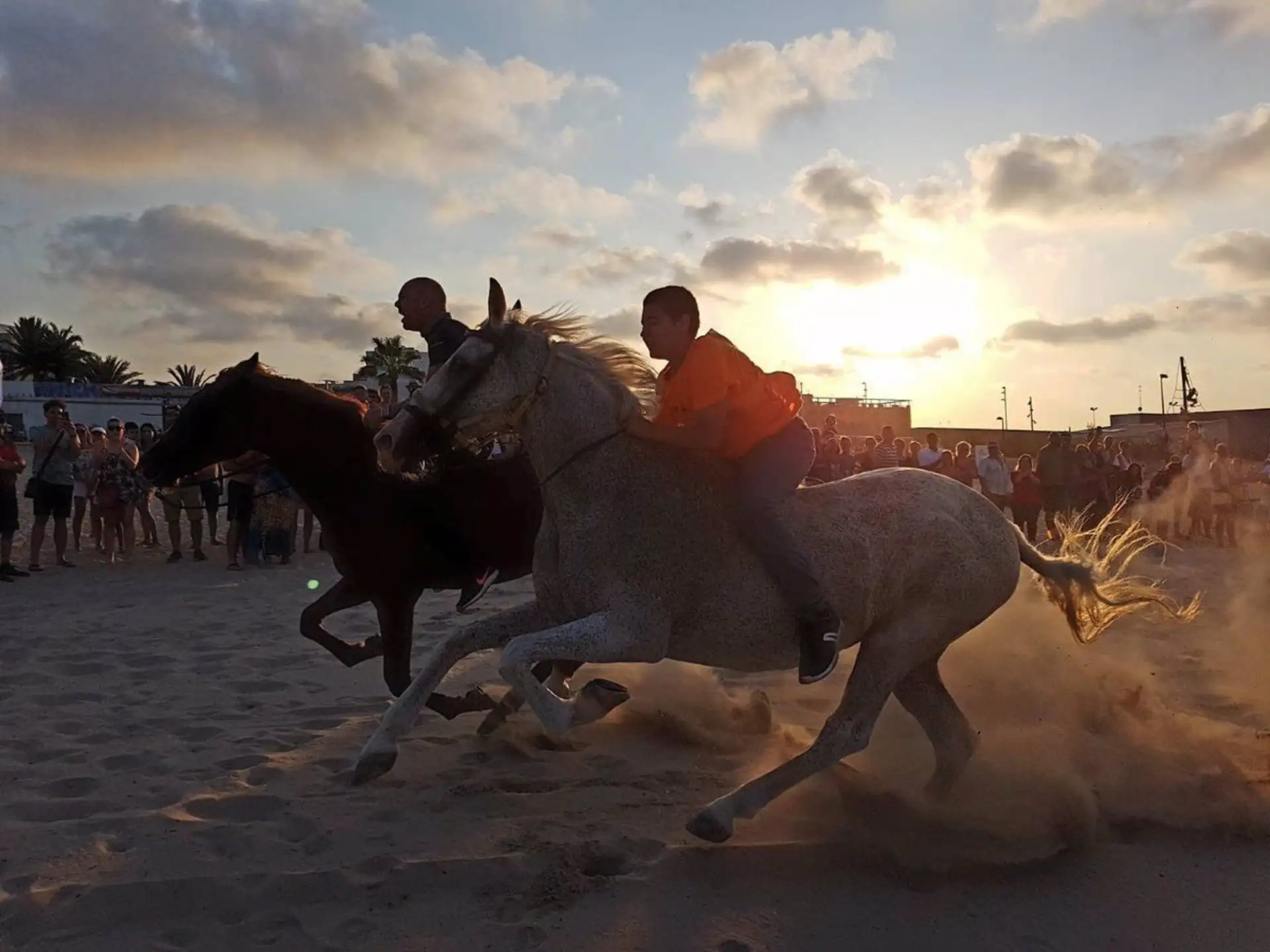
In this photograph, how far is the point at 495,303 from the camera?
12.8 ft

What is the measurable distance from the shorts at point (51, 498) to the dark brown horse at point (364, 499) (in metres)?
7.94

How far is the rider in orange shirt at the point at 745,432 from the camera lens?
3803 millimetres

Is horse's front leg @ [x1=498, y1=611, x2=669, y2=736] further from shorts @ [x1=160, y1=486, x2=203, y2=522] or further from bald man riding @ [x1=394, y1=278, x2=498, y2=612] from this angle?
shorts @ [x1=160, y1=486, x2=203, y2=522]

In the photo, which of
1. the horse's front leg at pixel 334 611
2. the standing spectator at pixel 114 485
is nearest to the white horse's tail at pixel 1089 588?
the horse's front leg at pixel 334 611

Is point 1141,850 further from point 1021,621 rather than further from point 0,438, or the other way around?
point 0,438

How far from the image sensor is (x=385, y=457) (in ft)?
12.3

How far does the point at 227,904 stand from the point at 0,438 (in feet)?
35.1

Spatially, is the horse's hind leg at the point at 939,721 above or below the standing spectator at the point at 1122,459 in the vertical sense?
below

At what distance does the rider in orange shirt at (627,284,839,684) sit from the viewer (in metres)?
3.80

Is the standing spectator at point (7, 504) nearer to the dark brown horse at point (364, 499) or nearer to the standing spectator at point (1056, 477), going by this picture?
the dark brown horse at point (364, 499)

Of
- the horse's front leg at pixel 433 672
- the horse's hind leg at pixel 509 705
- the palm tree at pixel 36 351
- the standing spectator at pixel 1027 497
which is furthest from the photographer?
the palm tree at pixel 36 351

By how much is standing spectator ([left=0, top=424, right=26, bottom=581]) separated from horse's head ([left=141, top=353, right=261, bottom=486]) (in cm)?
730

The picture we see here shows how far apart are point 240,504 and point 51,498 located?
2278mm

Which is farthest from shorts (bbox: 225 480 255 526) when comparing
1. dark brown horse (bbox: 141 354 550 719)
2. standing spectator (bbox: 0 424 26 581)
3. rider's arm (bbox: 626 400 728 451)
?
rider's arm (bbox: 626 400 728 451)
